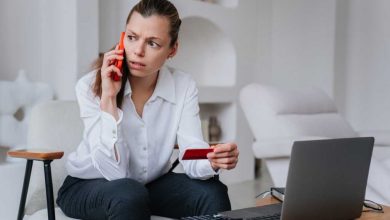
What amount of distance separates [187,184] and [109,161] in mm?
281

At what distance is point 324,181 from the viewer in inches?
51.1

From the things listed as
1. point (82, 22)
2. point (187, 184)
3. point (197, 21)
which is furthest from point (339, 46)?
point (187, 184)

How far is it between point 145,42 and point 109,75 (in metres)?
0.16

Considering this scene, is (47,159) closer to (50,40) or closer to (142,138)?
(142,138)

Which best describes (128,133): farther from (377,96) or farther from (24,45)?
(377,96)

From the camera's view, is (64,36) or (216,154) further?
(64,36)

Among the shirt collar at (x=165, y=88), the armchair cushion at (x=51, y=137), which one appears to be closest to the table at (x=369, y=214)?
the shirt collar at (x=165, y=88)

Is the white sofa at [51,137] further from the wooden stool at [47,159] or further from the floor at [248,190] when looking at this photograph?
the floor at [248,190]

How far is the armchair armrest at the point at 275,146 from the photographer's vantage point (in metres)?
2.52

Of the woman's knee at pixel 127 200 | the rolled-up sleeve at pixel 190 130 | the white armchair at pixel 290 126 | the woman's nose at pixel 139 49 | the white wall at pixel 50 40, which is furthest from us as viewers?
the white wall at pixel 50 40

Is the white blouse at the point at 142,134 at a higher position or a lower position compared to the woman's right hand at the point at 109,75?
lower

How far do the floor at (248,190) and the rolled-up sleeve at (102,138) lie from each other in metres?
2.01

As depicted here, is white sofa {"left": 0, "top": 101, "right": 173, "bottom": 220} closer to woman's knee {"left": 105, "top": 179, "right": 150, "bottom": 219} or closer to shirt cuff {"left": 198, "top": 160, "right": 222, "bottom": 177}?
woman's knee {"left": 105, "top": 179, "right": 150, "bottom": 219}

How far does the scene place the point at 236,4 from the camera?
4480 mm
